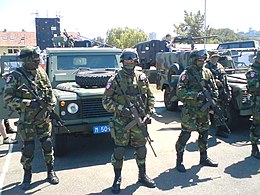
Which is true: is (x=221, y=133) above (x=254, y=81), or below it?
below

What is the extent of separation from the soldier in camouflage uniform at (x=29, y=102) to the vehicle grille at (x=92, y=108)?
0.82m

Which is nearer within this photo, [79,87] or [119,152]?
[119,152]

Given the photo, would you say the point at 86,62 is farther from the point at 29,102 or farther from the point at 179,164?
the point at 179,164

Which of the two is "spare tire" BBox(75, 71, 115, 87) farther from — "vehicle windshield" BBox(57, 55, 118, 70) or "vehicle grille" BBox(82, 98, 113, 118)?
"vehicle windshield" BBox(57, 55, 118, 70)

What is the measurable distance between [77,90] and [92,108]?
39 cm

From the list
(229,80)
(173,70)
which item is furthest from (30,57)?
(173,70)

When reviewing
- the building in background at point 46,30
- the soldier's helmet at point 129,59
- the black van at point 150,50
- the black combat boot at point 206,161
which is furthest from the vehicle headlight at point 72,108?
the building in background at point 46,30

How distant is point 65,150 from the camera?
16.8ft

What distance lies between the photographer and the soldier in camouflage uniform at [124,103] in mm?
3742

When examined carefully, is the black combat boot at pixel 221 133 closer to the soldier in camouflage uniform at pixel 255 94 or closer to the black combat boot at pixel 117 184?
the soldier in camouflage uniform at pixel 255 94

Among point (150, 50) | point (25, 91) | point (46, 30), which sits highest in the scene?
point (46, 30)

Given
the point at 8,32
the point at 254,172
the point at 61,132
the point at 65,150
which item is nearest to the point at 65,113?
the point at 61,132

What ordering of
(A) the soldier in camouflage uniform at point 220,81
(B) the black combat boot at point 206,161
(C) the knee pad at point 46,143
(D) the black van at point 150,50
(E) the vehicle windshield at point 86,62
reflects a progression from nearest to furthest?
(C) the knee pad at point 46,143, (B) the black combat boot at point 206,161, (E) the vehicle windshield at point 86,62, (A) the soldier in camouflage uniform at point 220,81, (D) the black van at point 150,50

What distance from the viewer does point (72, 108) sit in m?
4.77
